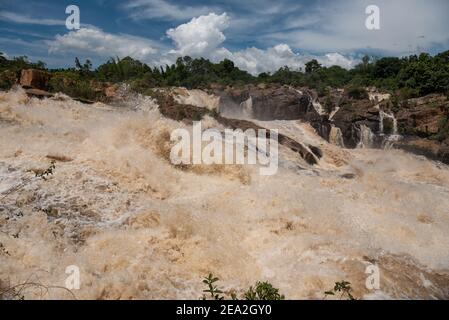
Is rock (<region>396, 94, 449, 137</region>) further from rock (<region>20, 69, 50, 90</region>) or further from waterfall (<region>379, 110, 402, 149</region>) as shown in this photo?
rock (<region>20, 69, 50, 90</region>)

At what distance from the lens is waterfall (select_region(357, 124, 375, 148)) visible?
867 inches

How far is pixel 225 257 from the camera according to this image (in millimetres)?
6488

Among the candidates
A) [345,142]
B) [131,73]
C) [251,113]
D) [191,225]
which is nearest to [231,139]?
[191,225]

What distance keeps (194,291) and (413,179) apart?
1207 centimetres

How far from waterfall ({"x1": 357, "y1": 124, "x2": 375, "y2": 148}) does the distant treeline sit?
5.58 m

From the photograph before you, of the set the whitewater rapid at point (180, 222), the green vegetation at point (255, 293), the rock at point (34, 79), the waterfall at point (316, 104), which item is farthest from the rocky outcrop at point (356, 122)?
the green vegetation at point (255, 293)

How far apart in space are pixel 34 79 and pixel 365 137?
610 inches

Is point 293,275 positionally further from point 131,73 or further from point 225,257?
point 131,73

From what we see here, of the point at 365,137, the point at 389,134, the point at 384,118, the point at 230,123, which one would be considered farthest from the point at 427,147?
the point at 230,123

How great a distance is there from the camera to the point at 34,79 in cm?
1758

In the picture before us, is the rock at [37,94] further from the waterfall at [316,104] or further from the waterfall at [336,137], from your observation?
the waterfall at [316,104]

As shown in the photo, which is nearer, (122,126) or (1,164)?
(1,164)

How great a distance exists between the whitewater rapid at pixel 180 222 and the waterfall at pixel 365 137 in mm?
10012

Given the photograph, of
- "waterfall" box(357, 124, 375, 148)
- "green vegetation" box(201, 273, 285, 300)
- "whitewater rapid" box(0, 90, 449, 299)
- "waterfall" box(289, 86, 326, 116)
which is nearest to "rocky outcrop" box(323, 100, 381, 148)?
"waterfall" box(357, 124, 375, 148)
